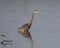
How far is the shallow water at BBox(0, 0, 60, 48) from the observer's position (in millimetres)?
1613

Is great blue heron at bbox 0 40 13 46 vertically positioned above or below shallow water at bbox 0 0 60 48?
above

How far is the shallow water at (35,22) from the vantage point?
1613 millimetres

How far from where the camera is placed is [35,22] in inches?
77.8

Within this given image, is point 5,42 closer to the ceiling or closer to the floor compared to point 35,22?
closer to the ceiling

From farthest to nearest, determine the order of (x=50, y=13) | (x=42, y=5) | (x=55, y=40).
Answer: (x=42, y=5)
(x=50, y=13)
(x=55, y=40)

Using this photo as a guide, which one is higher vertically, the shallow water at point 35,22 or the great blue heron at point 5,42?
the great blue heron at point 5,42

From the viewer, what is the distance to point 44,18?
215 centimetres

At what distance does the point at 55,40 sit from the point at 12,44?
313 mm

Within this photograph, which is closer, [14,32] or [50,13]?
[14,32]

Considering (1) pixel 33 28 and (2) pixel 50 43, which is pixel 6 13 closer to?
(1) pixel 33 28

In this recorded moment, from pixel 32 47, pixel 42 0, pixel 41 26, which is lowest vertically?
pixel 42 0

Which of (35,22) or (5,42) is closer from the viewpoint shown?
(5,42)

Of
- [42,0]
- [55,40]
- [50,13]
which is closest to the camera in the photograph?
[55,40]

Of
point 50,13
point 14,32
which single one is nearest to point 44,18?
point 50,13
